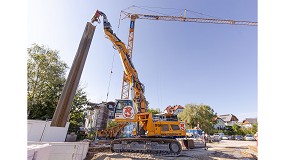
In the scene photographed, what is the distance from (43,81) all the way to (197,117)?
26.7 metres

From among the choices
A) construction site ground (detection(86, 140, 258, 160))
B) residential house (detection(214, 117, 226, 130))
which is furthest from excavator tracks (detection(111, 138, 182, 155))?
residential house (detection(214, 117, 226, 130))

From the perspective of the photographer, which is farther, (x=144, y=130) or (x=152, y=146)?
(x=144, y=130)

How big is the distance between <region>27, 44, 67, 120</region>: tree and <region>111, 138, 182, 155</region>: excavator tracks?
10874mm

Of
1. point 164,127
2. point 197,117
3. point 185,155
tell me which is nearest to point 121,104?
point 164,127

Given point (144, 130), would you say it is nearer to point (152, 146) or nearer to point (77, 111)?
point (152, 146)

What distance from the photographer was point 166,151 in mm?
8805

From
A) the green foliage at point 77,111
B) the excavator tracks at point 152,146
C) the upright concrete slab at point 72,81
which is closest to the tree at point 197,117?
the green foliage at point 77,111

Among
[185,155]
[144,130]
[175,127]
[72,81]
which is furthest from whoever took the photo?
[175,127]

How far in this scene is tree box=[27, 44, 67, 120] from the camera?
53.6ft

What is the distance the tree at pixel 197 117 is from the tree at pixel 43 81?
2344 centimetres

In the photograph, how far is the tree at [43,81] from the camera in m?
16.3

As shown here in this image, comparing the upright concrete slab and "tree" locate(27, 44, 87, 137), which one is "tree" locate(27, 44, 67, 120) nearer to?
"tree" locate(27, 44, 87, 137)

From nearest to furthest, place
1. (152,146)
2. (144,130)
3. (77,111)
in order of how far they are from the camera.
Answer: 1. (152,146)
2. (144,130)
3. (77,111)

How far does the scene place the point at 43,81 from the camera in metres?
18.1
